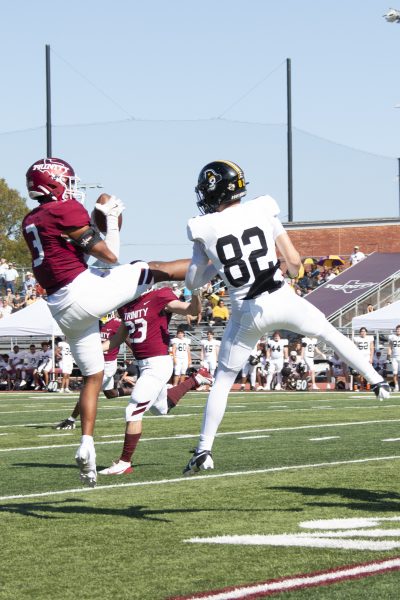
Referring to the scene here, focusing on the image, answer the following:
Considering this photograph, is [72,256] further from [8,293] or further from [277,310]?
[8,293]

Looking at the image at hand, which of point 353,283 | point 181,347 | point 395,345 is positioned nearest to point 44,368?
point 181,347

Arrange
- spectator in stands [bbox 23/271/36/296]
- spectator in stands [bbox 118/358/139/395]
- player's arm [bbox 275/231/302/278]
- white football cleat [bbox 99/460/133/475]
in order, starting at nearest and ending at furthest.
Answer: player's arm [bbox 275/231/302/278] → white football cleat [bbox 99/460/133/475] → spectator in stands [bbox 118/358/139/395] → spectator in stands [bbox 23/271/36/296]

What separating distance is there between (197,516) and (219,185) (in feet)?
6.51

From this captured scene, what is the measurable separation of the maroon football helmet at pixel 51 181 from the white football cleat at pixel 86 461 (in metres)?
1.54

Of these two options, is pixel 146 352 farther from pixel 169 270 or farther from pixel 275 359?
pixel 275 359

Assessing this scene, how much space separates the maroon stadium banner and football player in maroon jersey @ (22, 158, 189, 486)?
28470mm

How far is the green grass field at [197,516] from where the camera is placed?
5090 millimetres

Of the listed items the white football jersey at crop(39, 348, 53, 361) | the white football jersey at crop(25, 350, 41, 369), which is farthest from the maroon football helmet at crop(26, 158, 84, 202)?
the white football jersey at crop(25, 350, 41, 369)

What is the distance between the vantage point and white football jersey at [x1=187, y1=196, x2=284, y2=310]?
710 centimetres

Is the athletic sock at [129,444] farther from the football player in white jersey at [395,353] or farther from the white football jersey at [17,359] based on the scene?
the white football jersey at [17,359]

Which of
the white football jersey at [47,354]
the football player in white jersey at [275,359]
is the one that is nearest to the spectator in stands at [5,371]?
the white football jersey at [47,354]

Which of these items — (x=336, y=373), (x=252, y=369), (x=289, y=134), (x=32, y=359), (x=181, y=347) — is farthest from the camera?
(x=289, y=134)

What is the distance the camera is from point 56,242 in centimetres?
721

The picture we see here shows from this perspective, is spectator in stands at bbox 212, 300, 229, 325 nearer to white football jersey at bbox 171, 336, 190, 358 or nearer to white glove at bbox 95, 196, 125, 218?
white football jersey at bbox 171, 336, 190, 358
